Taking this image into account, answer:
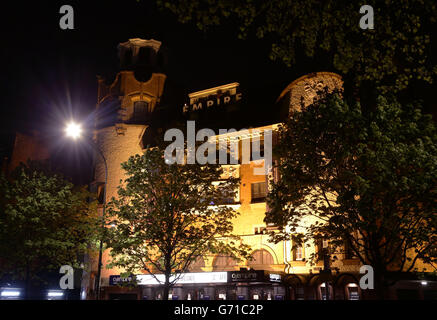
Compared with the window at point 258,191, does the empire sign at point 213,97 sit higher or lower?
higher

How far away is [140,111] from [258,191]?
15.7m

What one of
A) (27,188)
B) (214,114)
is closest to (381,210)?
(214,114)

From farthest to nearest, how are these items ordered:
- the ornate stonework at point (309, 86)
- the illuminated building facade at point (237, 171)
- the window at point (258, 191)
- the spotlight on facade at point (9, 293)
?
the spotlight on facade at point (9, 293) < the window at point (258, 191) < the ornate stonework at point (309, 86) < the illuminated building facade at point (237, 171)

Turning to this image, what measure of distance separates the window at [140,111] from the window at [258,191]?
46.8ft

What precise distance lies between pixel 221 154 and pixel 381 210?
1549cm

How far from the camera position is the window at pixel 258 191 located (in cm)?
3058

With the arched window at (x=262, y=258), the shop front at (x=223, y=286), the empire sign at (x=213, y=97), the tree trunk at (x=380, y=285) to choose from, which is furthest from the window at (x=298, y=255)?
the empire sign at (x=213, y=97)

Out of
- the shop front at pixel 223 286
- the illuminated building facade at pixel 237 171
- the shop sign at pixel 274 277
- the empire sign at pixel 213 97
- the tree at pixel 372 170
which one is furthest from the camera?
the empire sign at pixel 213 97

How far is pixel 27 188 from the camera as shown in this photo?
3042 centimetres

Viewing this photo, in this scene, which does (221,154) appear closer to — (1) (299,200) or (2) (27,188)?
(1) (299,200)

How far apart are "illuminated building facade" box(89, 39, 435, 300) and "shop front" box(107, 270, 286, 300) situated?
0.06m

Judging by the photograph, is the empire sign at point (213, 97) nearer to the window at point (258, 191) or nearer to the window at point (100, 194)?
the window at point (258, 191)

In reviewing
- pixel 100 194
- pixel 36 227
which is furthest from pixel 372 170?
pixel 100 194

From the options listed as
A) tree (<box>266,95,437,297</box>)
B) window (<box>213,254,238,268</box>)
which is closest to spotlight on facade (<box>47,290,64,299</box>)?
window (<box>213,254,238,268</box>)
